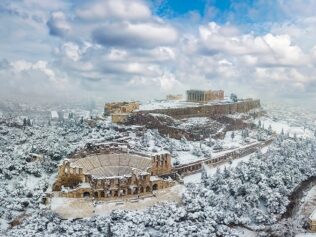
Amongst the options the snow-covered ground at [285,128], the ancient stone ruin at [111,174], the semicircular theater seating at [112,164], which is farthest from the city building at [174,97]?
the semicircular theater seating at [112,164]

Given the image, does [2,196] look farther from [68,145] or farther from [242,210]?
[242,210]

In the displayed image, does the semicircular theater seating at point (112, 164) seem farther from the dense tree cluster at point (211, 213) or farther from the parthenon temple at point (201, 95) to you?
the parthenon temple at point (201, 95)

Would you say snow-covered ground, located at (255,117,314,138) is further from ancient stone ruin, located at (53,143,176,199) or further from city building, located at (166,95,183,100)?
ancient stone ruin, located at (53,143,176,199)

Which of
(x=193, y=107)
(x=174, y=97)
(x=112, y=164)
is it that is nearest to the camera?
(x=112, y=164)

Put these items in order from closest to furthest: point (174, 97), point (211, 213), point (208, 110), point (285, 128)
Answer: point (211, 213) < point (208, 110) < point (285, 128) < point (174, 97)

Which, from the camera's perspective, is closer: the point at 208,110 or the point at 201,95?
the point at 208,110

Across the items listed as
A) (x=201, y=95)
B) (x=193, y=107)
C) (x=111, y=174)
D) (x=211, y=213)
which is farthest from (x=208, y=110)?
(x=211, y=213)

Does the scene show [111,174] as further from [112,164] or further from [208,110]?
[208,110]
